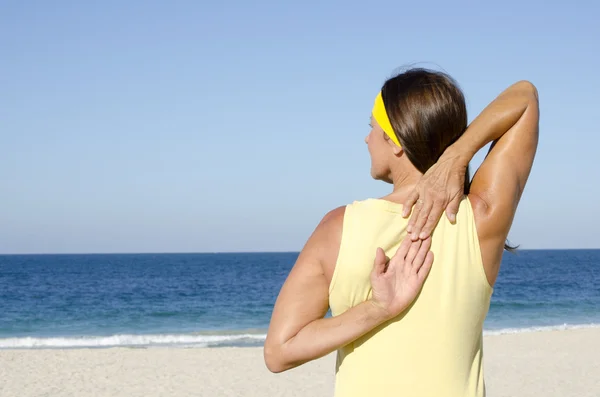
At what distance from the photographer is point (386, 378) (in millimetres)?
1606

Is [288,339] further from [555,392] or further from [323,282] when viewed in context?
[555,392]

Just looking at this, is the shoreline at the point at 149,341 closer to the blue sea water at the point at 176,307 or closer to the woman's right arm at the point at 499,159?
the blue sea water at the point at 176,307

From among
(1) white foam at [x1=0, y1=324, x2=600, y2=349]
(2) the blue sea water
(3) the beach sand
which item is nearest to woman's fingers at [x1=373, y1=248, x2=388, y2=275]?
(3) the beach sand

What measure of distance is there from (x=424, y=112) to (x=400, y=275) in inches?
14.7

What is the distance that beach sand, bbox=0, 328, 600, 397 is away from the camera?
37.1ft

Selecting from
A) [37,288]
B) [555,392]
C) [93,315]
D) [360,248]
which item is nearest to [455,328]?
[360,248]

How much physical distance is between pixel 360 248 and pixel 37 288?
51863 millimetres

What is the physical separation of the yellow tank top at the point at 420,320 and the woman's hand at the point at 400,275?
0.03m

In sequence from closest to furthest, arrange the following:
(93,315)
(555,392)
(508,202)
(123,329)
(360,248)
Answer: (360,248) < (508,202) < (555,392) < (123,329) < (93,315)

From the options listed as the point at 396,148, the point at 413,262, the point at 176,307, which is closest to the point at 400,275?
the point at 413,262

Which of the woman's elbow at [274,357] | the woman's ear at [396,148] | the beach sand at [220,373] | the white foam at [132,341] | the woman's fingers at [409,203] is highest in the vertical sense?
the woman's ear at [396,148]

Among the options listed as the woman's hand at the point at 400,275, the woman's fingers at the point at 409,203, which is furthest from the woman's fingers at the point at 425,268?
the woman's fingers at the point at 409,203

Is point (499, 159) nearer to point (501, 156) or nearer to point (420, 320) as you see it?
point (501, 156)

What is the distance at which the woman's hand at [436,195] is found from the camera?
158cm
